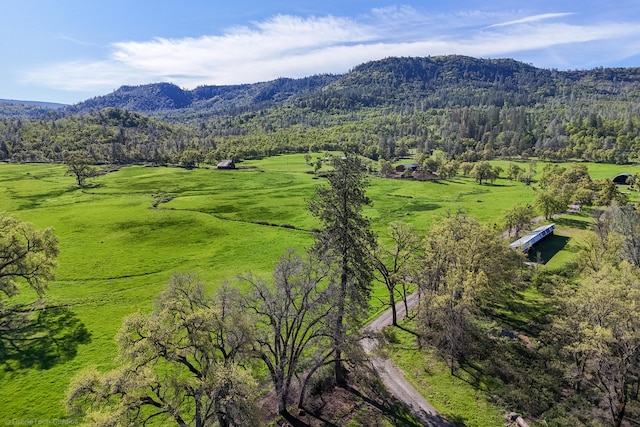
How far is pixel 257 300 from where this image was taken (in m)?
35.0

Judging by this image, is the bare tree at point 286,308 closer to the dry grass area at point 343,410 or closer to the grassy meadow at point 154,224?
the dry grass area at point 343,410

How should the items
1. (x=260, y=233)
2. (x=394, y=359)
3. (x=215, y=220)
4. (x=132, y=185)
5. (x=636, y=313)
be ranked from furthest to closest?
(x=132, y=185) < (x=215, y=220) < (x=260, y=233) < (x=394, y=359) < (x=636, y=313)

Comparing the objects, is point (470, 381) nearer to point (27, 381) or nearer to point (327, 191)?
point (327, 191)

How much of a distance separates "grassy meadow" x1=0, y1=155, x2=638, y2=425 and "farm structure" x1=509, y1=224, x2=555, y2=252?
991cm

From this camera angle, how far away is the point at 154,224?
343 ft

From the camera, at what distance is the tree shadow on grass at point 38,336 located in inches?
1849

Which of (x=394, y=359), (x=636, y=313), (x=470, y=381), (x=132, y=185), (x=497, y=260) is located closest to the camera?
(x=636, y=313)

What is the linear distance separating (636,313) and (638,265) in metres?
32.9

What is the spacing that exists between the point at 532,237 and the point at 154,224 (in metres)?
97.6

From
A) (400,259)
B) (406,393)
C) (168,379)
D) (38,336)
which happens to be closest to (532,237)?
(400,259)

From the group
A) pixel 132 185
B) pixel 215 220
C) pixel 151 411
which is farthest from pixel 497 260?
pixel 132 185

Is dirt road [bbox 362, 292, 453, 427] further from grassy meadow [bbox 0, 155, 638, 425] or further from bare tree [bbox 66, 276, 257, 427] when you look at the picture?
bare tree [bbox 66, 276, 257, 427]

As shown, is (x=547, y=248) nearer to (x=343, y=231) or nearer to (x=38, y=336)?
(x=343, y=231)

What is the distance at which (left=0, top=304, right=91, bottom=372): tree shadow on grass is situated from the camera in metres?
47.0
